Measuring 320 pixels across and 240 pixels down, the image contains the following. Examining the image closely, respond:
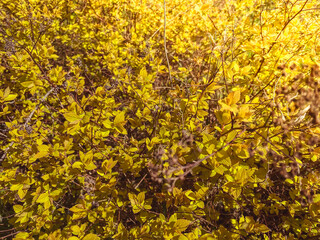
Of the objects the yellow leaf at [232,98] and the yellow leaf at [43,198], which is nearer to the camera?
the yellow leaf at [232,98]

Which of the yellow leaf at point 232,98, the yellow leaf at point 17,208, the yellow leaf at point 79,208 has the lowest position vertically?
the yellow leaf at point 17,208

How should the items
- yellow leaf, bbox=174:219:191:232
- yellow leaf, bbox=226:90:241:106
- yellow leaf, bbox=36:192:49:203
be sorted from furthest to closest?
yellow leaf, bbox=36:192:49:203 → yellow leaf, bbox=174:219:191:232 → yellow leaf, bbox=226:90:241:106

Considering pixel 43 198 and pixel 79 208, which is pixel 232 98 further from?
pixel 43 198

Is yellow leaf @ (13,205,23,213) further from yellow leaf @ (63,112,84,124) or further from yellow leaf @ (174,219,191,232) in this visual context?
yellow leaf @ (174,219,191,232)

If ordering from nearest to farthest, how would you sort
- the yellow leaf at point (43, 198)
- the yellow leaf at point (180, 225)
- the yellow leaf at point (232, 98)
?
the yellow leaf at point (232, 98)
the yellow leaf at point (180, 225)
the yellow leaf at point (43, 198)

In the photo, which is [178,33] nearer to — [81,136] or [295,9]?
[295,9]

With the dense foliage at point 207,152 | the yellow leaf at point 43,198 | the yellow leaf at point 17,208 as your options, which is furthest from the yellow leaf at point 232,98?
the yellow leaf at point 17,208

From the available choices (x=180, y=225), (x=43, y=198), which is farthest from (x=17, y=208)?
(x=180, y=225)

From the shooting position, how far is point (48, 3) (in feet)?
9.99

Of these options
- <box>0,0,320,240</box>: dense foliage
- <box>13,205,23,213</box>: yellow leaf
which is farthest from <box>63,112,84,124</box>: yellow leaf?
<box>13,205,23,213</box>: yellow leaf

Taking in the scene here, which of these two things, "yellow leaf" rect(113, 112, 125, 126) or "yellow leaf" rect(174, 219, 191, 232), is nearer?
"yellow leaf" rect(174, 219, 191, 232)

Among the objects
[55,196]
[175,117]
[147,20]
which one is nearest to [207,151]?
[175,117]

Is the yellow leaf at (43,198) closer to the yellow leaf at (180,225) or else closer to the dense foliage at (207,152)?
the dense foliage at (207,152)

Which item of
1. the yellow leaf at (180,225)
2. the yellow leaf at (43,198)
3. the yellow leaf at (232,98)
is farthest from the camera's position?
the yellow leaf at (43,198)
